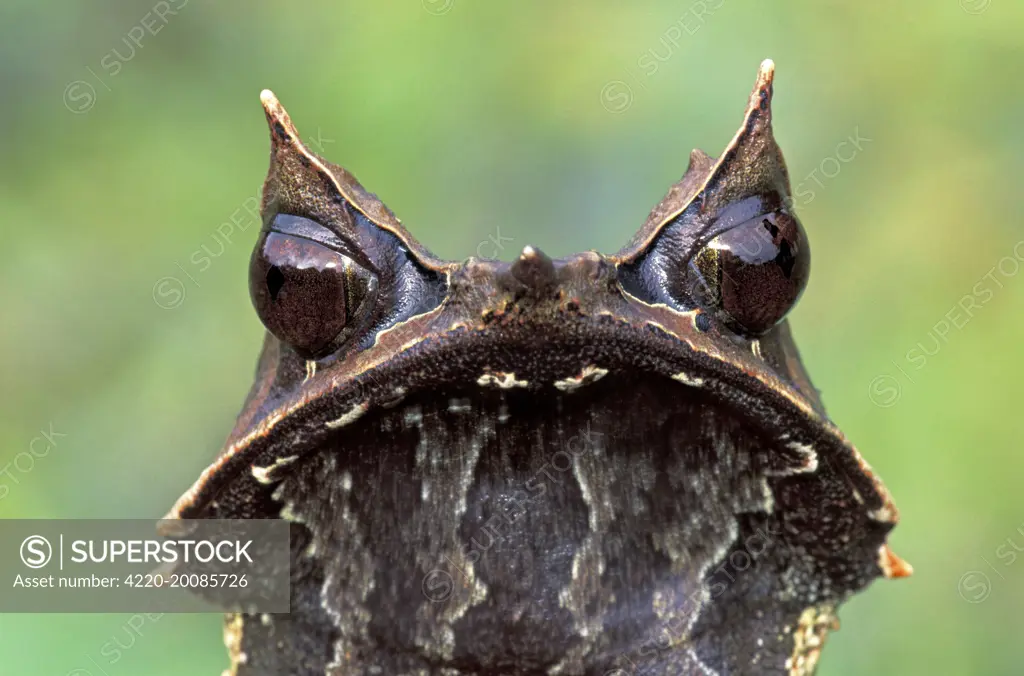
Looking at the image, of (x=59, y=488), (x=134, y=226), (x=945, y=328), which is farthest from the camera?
(x=134, y=226)

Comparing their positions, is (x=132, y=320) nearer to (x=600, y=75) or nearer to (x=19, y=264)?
(x=19, y=264)

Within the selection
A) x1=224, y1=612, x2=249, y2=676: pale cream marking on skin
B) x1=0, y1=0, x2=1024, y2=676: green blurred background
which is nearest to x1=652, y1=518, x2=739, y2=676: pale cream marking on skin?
x1=224, y1=612, x2=249, y2=676: pale cream marking on skin

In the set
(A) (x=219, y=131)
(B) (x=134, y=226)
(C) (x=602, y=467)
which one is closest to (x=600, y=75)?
(A) (x=219, y=131)

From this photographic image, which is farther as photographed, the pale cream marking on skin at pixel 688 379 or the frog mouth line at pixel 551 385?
the pale cream marking on skin at pixel 688 379

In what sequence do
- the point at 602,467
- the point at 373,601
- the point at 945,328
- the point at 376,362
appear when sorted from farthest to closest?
1. the point at 945,328
2. the point at 373,601
3. the point at 602,467
4. the point at 376,362

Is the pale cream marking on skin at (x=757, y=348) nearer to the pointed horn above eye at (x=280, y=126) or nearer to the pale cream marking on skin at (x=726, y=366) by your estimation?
the pale cream marking on skin at (x=726, y=366)
